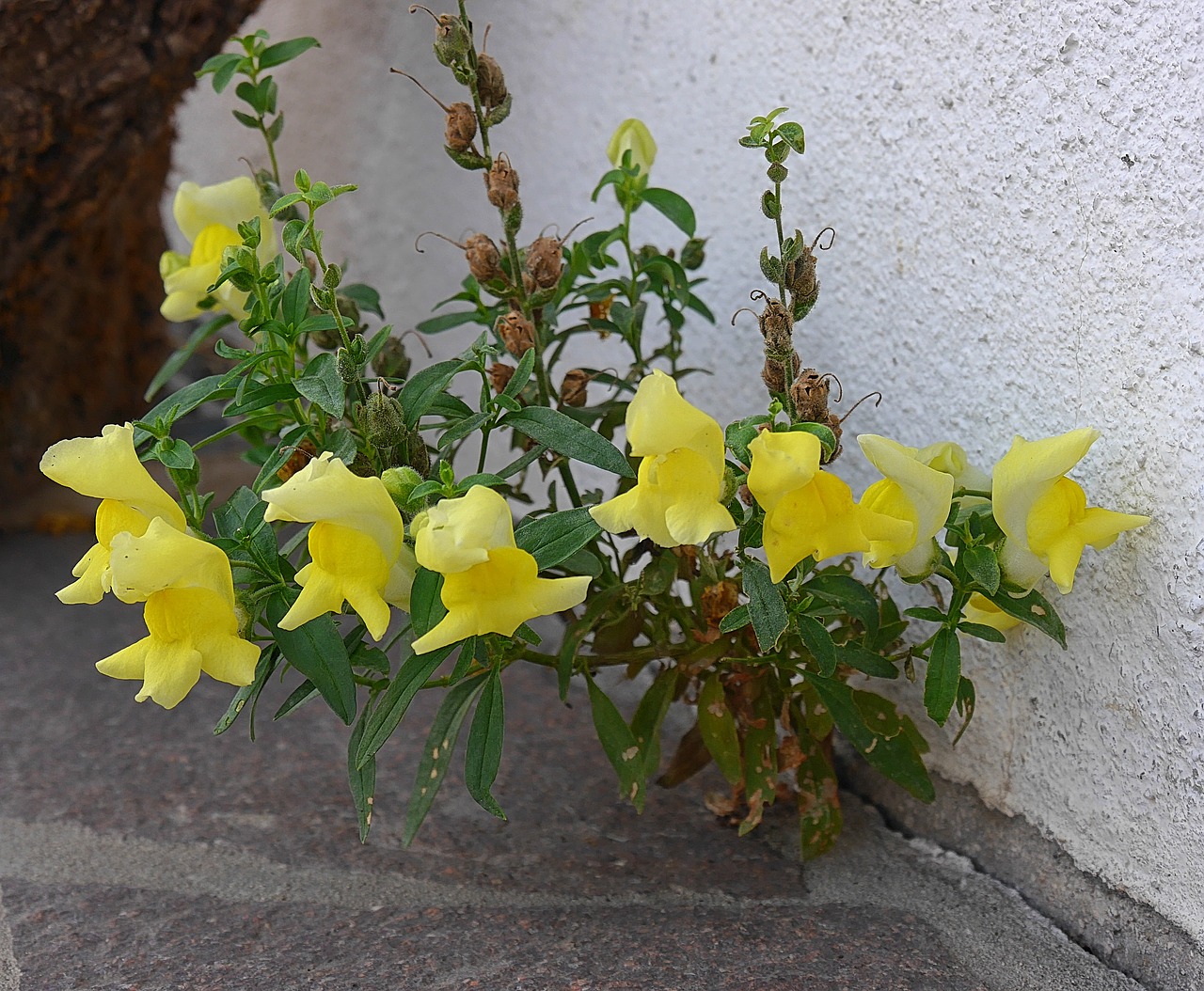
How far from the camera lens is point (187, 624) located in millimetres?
880

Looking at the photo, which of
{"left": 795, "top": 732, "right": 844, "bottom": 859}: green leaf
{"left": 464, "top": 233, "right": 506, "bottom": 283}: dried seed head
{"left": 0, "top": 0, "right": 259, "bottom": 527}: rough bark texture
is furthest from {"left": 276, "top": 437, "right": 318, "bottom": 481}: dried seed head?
→ {"left": 0, "top": 0, "right": 259, "bottom": 527}: rough bark texture

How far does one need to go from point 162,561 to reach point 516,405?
316 millimetres

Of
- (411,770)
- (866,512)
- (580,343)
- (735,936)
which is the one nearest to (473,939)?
(735,936)

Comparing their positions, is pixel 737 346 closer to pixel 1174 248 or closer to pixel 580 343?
pixel 580 343

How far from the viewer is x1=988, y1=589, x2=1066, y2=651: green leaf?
0.97 meters

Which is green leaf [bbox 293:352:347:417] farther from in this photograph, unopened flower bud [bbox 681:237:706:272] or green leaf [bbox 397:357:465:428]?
unopened flower bud [bbox 681:237:706:272]

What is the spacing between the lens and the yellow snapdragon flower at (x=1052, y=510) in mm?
910

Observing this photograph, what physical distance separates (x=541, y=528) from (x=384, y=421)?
0.51 ft

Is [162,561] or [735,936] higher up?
[162,561]

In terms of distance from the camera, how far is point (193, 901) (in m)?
1.12

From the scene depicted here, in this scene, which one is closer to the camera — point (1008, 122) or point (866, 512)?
point (866, 512)

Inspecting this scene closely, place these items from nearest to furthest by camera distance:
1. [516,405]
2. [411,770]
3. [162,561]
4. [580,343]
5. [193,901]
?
[162,561] < [516,405] < [193,901] < [411,770] < [580,343]

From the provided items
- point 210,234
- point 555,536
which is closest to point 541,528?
point 555,536

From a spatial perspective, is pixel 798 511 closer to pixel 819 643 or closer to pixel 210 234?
pixel 819 643
